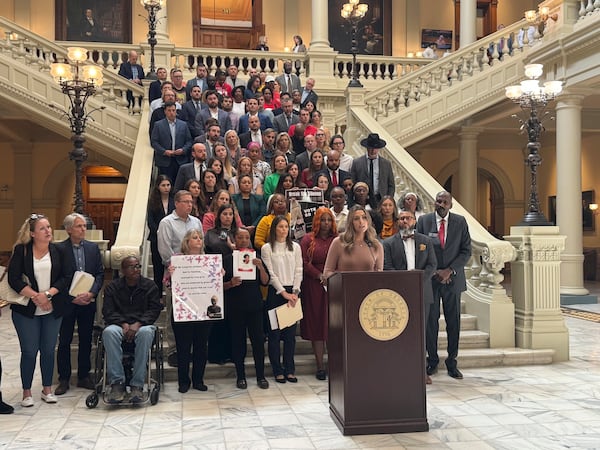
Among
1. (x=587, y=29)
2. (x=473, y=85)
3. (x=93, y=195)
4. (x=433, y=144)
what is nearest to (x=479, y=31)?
(x=433, y=144)

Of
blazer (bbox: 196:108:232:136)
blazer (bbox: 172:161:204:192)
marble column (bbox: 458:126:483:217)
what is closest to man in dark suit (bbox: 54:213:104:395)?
blazer (bbox: 172:161:204:192)

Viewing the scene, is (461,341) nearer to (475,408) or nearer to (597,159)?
(475,408)

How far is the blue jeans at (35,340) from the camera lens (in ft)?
19.1

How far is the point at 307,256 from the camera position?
6.66 metres

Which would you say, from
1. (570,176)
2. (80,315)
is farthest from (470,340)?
(570,176)

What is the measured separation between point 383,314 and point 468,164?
13.8 m

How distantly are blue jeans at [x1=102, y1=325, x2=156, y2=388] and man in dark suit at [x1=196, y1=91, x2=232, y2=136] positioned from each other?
4418 millimetres

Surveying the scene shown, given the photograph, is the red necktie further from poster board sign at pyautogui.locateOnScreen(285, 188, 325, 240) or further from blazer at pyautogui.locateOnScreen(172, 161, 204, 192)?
blazer at pyautogui.locateOnScreen(172, 161, 204, 192)

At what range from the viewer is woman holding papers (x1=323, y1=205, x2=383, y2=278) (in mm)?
→ 5840

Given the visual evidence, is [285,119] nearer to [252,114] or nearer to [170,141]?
[252,114]

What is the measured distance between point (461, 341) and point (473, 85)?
27.4ft

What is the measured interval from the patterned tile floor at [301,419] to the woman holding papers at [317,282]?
460mm

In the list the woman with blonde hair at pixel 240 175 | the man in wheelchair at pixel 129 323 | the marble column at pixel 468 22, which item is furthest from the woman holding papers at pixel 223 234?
the marble column at pixel 468 22

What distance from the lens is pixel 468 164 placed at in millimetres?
17969
